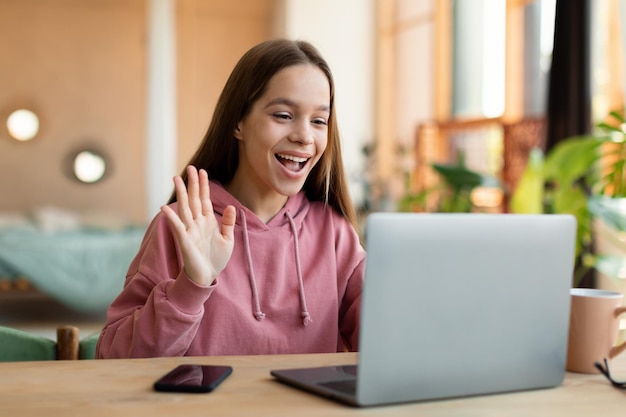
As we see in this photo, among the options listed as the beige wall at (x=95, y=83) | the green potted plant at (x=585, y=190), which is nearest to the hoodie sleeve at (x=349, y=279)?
the green potted plant at (x=585, y=190)

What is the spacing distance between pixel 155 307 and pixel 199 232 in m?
0.14

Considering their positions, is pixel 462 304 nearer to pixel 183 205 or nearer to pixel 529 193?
pixel 183 205

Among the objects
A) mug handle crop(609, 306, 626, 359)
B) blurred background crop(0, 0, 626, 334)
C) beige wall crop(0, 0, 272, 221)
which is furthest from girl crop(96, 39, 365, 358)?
beige wall crop(0, 0, 272, 221)

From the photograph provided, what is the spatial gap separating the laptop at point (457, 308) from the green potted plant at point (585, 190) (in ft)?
6.11

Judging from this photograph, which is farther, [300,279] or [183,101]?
[183,101]

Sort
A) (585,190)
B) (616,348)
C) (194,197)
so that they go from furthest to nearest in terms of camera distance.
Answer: (585,190) < (194,197) < (616,348)

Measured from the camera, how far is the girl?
1.35 m

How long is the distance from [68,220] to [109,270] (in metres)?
0.83

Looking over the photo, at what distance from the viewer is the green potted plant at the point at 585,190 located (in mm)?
2775

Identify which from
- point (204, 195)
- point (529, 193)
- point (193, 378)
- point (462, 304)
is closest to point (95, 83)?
point (529, 193)

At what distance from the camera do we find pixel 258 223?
57.9 inches

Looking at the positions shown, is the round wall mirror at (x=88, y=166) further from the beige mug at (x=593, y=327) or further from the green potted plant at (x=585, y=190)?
the beige mug at (x=593, y=327)

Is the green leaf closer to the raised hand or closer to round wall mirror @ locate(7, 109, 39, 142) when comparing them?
the raised hand

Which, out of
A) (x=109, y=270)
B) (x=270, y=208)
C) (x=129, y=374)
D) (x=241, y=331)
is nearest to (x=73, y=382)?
(x=129, y=374)
